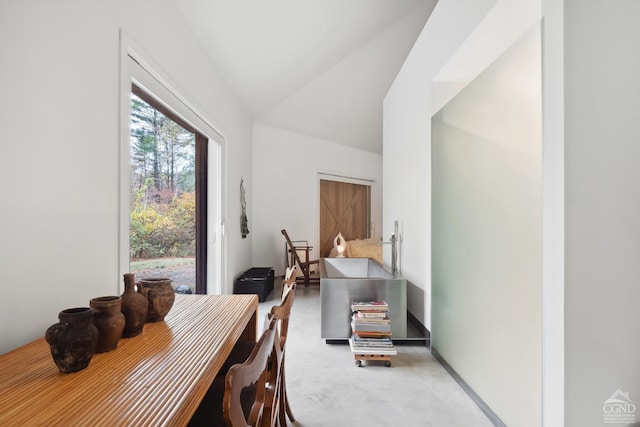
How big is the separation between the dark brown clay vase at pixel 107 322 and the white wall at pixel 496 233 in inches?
65.7

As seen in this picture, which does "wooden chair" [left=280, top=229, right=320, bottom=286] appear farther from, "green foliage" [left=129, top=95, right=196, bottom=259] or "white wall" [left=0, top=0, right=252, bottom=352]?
"white wall" [left=0, top=0, right=252, bottom=352]

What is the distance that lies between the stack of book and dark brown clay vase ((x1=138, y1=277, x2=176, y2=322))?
1544 millimetres

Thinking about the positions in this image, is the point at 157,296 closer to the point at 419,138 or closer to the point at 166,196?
the point at 166,196

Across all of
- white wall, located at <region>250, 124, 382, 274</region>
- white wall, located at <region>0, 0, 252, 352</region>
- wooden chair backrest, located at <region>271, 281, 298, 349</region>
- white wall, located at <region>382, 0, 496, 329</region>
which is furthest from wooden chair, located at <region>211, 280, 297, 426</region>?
white wall, located at <region>250, 124, 382, 274</region>

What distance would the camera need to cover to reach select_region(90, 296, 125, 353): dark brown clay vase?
3.14 feet

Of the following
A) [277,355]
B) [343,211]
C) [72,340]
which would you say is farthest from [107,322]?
[343,211]

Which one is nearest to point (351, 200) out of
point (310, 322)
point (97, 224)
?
point (310, 322)

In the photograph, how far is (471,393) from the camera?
1.92 meters

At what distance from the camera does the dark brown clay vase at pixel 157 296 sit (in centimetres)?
126

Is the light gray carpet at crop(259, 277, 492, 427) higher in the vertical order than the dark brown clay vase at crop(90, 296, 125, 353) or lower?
lower

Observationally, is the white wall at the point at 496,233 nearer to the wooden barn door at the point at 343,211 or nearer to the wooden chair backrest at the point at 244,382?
the wooden chair backrest at the point at 244,382

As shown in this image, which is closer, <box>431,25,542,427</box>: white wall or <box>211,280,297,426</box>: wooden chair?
<box>211,280,297,426</box>: wooden chair

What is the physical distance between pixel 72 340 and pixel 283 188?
16.4 feet

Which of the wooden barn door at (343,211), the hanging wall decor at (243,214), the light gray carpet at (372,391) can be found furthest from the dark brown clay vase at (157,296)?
the wooden barn door at (343,211)
